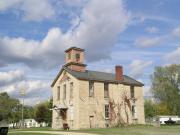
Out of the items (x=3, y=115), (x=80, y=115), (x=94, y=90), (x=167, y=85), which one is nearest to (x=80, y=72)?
(x=94, y=90)

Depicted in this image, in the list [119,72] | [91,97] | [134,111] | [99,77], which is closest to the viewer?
[91,97]

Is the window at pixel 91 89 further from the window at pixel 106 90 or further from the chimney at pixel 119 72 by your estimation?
the chimney at pixel 119 72

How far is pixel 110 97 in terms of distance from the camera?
50.3 m

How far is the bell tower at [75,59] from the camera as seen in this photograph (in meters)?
50.1

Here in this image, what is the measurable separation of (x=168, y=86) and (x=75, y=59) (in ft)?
91.8

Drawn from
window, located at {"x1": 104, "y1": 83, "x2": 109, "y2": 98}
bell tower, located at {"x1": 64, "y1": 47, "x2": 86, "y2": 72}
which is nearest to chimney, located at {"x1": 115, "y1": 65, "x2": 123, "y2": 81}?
window, located at {"x1": 104, "y1": 83, "x2": 109, "y2": 98}

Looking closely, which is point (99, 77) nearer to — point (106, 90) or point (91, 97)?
point (106, 90)

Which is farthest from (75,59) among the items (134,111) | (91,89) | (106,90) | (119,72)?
(134,111)

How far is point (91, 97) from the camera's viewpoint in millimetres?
47938

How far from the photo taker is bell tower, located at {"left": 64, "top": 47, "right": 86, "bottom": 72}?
50.1m

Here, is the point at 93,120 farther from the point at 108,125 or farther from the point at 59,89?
the point at 59,89

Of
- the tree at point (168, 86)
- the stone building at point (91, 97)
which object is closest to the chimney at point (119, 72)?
the stone building at point (91, 97)

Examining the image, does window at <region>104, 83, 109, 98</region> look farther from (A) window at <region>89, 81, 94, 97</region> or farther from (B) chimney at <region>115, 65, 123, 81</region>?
(B) chimney at <region>115, 65, 123, 81</region>

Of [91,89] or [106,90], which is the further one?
[106,90]
